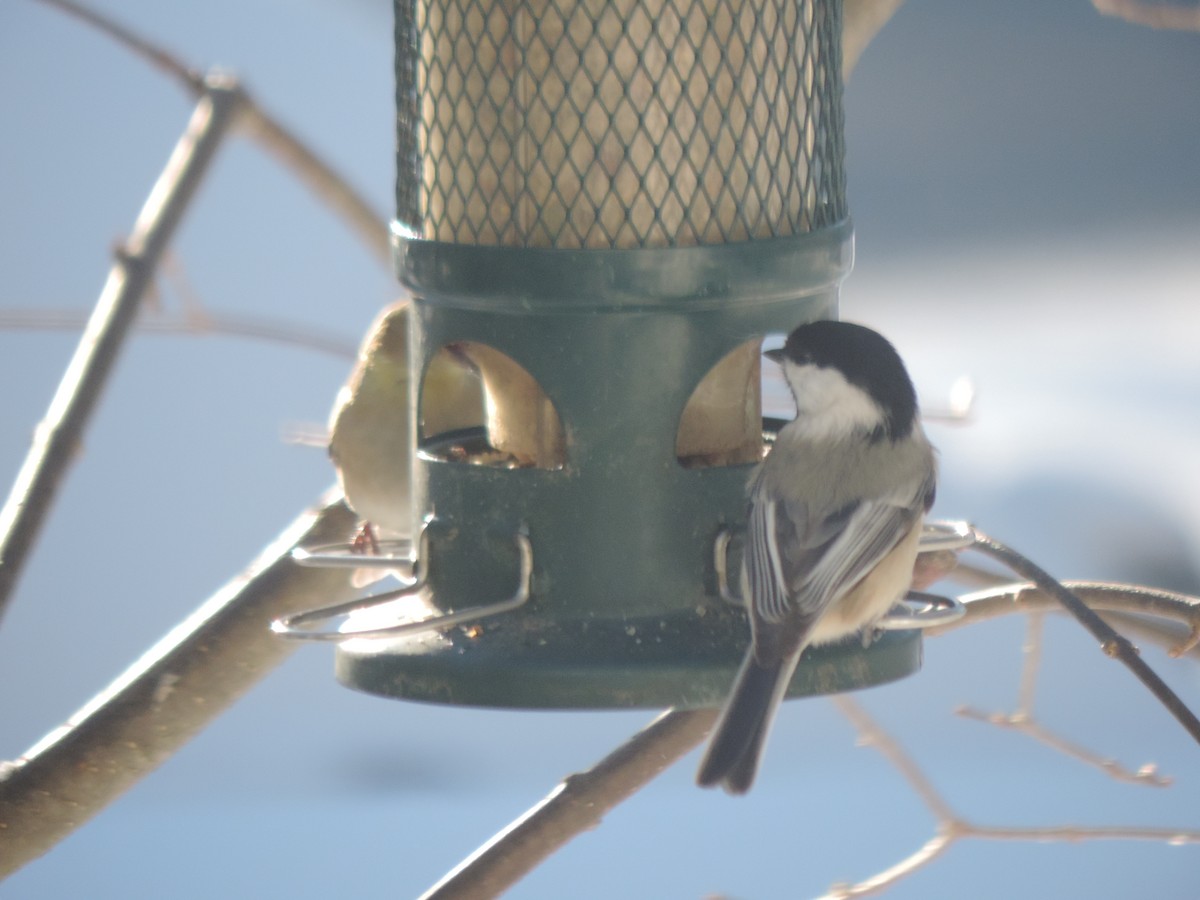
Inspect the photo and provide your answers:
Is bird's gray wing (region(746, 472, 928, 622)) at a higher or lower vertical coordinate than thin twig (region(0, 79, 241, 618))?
lower

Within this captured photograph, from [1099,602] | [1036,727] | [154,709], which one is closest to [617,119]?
[1099,602]

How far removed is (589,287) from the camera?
2123 millimetres

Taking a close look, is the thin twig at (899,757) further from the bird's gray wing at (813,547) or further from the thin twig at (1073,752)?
the bird's gray wing at (813,547)

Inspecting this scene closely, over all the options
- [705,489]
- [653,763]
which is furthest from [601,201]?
[653,763]

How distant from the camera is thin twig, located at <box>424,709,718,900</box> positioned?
234 cm

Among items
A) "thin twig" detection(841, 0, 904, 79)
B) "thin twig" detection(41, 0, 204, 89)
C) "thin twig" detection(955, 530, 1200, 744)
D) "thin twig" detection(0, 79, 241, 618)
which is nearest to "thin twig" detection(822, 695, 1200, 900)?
"thin twig" detection(955, 530, 1200, 744)

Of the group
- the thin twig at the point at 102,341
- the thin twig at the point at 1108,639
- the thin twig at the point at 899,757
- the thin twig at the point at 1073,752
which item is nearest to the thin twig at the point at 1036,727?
the thin twig at the point at 1073,752

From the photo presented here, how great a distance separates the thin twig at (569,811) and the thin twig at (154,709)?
50 cm

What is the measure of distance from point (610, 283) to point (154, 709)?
1043mm

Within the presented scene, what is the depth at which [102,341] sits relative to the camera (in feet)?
8.63

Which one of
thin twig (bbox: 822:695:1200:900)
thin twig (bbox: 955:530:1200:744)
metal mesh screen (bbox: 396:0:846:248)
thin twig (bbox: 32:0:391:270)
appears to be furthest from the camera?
thin twig (bbox: 32:0:391:270)

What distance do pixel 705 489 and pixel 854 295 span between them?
3.91 meters

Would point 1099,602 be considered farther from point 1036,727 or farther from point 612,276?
point 612,276

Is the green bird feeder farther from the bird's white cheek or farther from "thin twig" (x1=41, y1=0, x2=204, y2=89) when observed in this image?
"thin twig" (x1=41, y1=0, x2=204, y2=89)
